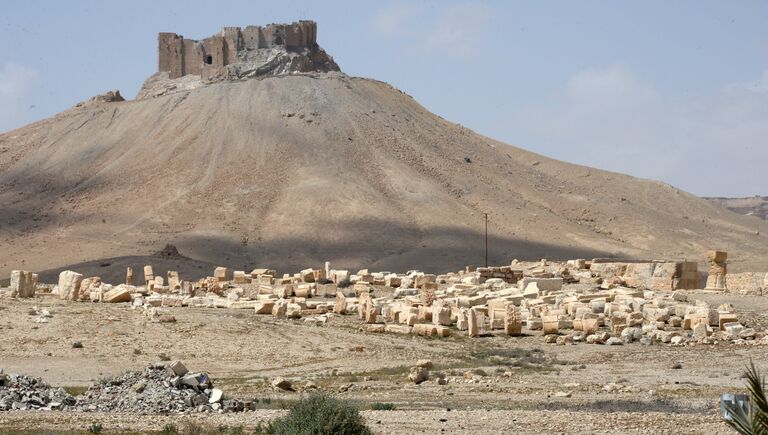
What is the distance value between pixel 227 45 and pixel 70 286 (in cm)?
6693

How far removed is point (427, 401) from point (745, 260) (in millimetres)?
57979

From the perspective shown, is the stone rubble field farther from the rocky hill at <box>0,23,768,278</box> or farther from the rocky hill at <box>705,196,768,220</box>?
the rocky hill at <box>705,196,768,220</box>

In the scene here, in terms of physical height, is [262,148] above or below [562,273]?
above

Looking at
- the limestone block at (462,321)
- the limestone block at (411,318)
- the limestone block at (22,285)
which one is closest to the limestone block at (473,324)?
the limestone block at (462,321)

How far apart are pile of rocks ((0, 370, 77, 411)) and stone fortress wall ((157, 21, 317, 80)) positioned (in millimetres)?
78868

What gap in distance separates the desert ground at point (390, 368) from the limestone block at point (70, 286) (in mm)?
1161

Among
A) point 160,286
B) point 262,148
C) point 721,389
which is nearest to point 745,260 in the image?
point 262,148

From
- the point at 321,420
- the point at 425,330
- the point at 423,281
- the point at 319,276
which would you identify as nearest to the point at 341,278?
the point at 319,276

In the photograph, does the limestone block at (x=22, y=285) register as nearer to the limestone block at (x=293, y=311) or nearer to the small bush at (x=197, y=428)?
the limestone block at (x=293, y=311)

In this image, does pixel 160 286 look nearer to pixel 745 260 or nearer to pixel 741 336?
pixel 741 336

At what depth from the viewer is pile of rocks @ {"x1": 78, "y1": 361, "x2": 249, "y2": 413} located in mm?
16250

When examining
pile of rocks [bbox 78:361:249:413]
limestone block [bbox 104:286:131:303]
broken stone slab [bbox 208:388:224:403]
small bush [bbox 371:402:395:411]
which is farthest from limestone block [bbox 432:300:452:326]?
broken stone slab [bbox 208:388:224:403]

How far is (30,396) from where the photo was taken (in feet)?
55.2

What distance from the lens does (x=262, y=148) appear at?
80188 millimetres
